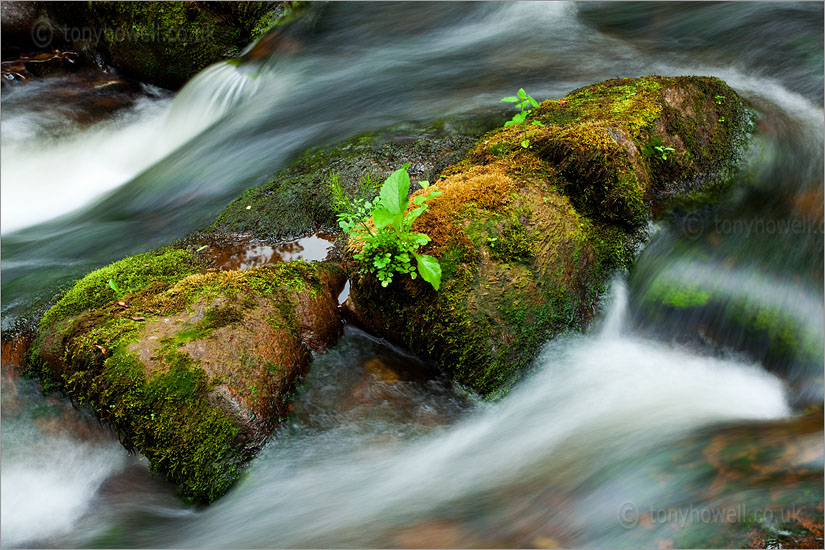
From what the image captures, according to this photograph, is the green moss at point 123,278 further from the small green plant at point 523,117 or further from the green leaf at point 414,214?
the small green plant at point 523,117

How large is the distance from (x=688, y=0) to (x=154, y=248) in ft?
20.8

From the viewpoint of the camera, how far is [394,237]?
11.5 ft

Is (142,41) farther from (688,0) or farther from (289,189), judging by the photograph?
(688,0)

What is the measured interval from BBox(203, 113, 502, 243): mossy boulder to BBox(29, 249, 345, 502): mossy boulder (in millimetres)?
794

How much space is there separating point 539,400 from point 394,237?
4.31 feet

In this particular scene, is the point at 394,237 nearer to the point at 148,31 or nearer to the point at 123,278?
the point at 123,278

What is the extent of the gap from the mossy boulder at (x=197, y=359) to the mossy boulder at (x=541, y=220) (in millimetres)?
463

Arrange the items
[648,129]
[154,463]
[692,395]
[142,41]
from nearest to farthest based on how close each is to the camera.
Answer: [154,463], [692,395], [648,129], [142,41]

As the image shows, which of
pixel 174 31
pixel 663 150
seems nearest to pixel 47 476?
pixel 663 150

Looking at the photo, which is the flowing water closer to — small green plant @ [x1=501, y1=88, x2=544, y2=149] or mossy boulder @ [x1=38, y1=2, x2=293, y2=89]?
small green plant @ [x1=501, y1=88, x2=544, y2=149]

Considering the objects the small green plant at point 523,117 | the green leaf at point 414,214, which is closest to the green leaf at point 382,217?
the green leaf at point 414,214

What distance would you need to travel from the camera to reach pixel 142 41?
26.9 feet

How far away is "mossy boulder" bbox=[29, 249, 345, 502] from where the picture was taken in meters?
3.29

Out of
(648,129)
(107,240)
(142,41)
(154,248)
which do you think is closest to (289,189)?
(154,248)
